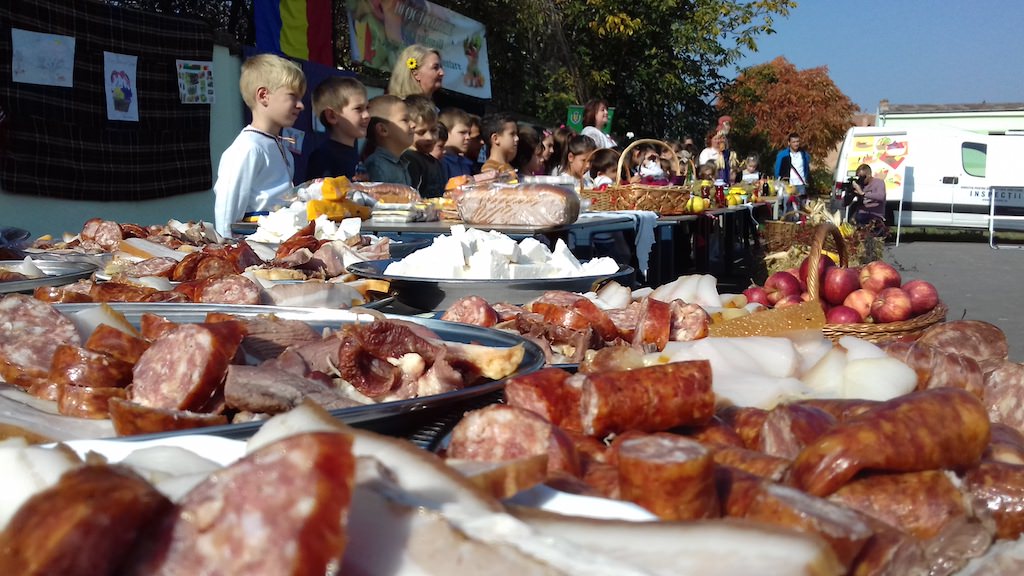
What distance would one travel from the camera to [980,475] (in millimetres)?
991

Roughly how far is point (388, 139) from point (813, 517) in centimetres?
596

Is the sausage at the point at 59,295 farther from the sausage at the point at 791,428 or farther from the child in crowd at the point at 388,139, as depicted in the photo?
the child in crowd at the point at 388,139

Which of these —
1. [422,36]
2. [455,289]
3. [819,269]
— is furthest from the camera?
[422,36]

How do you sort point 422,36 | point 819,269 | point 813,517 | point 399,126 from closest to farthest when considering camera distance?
point 813,517
point 819,269
point 399,126
point 422,36

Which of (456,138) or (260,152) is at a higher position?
(456,138)

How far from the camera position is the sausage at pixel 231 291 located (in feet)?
6.19

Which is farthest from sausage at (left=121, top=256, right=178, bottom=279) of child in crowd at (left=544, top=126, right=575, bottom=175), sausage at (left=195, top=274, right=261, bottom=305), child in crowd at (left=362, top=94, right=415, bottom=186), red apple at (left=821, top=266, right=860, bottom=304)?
child in crowd at (left=544, top=126, right=575, bottom=175)

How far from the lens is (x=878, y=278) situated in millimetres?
3066

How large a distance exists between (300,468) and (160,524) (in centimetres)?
11

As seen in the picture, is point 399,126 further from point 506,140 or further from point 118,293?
point 118,293

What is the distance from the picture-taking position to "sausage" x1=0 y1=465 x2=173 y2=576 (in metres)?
0.52

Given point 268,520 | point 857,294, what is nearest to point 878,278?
point 857,294

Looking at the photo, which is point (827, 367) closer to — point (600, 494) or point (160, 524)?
point (600, 494)

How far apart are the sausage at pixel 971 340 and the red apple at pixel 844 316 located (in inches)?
37.8
